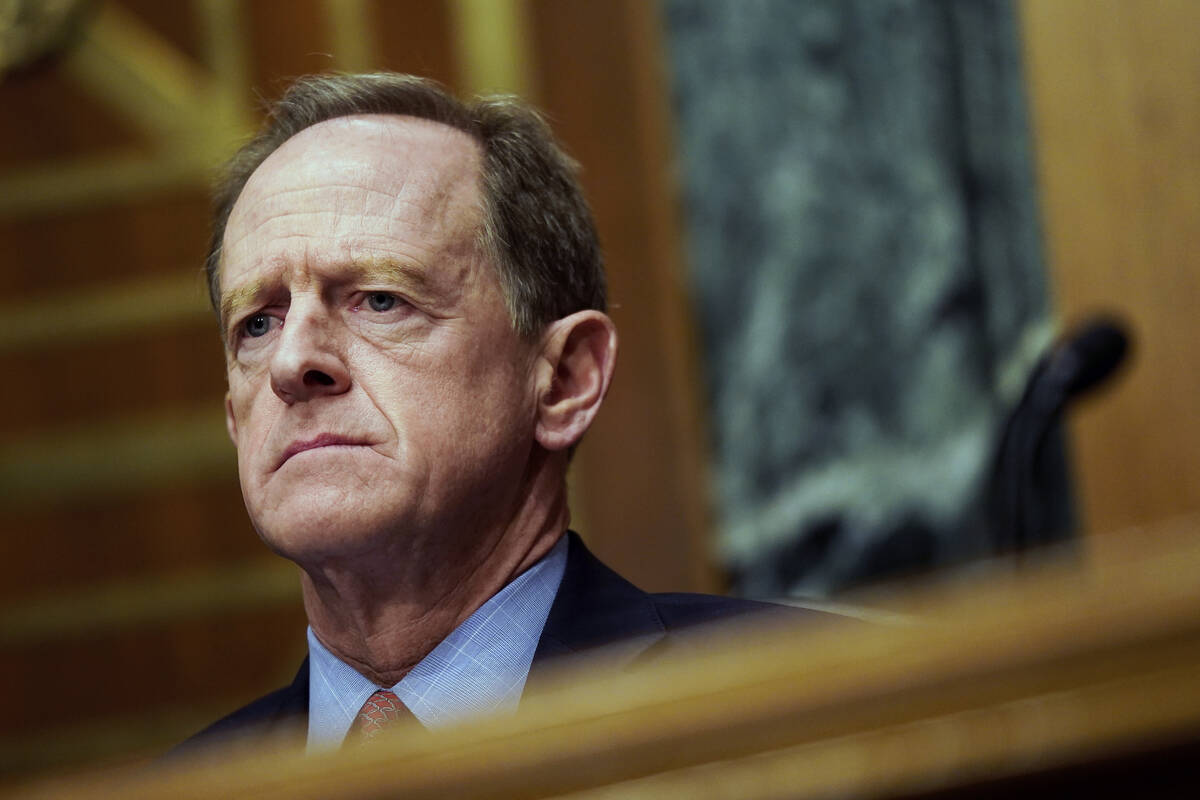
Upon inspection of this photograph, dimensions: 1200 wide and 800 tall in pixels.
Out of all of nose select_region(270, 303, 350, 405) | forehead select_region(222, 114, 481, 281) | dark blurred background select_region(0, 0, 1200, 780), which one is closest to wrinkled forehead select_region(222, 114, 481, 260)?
forehead select_region(222, 114, 481, 281)

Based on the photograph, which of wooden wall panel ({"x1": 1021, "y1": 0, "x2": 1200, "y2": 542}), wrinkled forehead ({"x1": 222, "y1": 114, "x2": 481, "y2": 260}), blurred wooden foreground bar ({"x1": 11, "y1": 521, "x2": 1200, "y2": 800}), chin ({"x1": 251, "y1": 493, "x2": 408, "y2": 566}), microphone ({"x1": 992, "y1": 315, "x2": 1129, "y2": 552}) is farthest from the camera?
wooden wall panel ({"x1": 1021, "y1": 0, "x2": 1200, "y2": 542})

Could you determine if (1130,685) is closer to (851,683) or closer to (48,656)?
(851,683)

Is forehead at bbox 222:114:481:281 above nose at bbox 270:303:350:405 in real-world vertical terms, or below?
above

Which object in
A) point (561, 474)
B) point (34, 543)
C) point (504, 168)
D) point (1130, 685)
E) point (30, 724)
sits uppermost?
point (504, 168)

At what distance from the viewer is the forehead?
1431 millimetres

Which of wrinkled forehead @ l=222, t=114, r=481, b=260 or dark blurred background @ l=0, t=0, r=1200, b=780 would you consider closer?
wrinkled forehead @ l=222, t=114, r=481, b=260

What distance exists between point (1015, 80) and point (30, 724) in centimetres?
226

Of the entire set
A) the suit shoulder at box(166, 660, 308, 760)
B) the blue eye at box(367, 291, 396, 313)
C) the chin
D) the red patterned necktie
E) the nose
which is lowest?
the suit shoulder at box(166, 660, 308, 760)

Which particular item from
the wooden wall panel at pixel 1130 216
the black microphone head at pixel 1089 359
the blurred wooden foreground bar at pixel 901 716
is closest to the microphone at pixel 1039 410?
the black microphone head at pixel 1089 359

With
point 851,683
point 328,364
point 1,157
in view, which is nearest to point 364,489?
point 328,364

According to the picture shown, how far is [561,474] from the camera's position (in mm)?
1577

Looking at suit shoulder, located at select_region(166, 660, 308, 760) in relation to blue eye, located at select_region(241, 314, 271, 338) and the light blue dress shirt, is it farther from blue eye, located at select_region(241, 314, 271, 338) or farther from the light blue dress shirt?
blue eye, located at select_region(241, 314, 271, 338)

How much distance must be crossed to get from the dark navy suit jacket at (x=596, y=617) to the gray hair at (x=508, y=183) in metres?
0.23

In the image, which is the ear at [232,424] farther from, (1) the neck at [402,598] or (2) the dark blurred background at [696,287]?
(2) the dark blurred background at [696,287]
